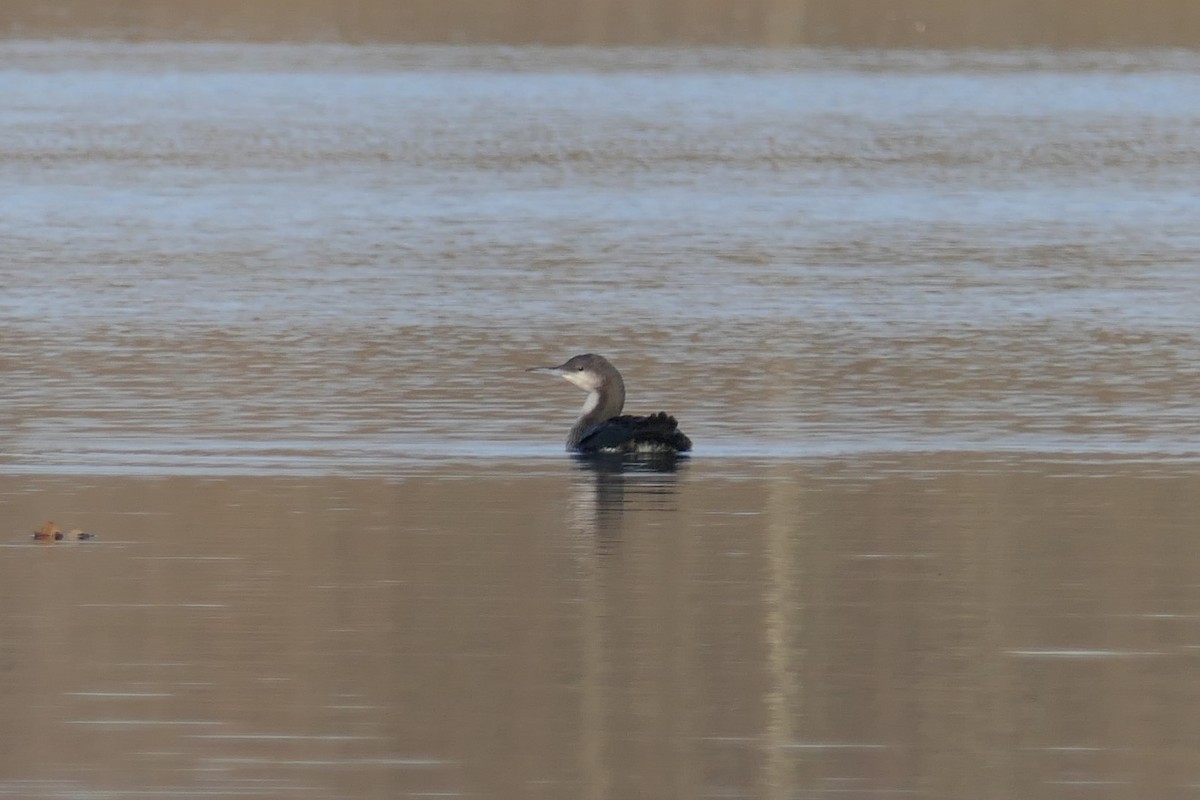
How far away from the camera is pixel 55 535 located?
45.5 feet

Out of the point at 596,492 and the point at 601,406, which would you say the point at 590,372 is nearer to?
the point at 601,406

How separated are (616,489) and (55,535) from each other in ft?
11.2

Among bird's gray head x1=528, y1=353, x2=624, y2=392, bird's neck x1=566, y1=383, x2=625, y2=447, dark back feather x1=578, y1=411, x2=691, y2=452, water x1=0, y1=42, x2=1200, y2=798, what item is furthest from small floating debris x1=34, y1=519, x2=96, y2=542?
bird's gray head x1=528, y1=353, x2=624, y2=392

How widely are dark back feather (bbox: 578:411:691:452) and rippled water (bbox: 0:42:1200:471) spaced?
0.64 meters

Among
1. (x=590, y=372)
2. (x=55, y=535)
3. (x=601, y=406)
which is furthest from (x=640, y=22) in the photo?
(x=55, y=535)

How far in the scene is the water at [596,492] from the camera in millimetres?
10016

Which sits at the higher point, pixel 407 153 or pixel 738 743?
pixel 407 153

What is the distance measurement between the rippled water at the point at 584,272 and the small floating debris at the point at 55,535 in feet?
7.97

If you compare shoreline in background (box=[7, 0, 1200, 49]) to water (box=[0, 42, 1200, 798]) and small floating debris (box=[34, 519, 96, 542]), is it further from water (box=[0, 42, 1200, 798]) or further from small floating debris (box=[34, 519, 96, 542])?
small floating debris (box=[34, 519, 96, 542])

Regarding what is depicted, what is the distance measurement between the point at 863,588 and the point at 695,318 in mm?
12824

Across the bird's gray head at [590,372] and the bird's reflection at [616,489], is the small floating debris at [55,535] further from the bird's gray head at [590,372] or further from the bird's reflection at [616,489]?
the bird's gray head at [590,372]

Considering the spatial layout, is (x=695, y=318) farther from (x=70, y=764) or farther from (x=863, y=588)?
(x=70, y=764)

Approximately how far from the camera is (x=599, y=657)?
11289 millimetres

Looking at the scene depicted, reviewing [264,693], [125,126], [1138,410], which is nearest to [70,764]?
[264,693]
